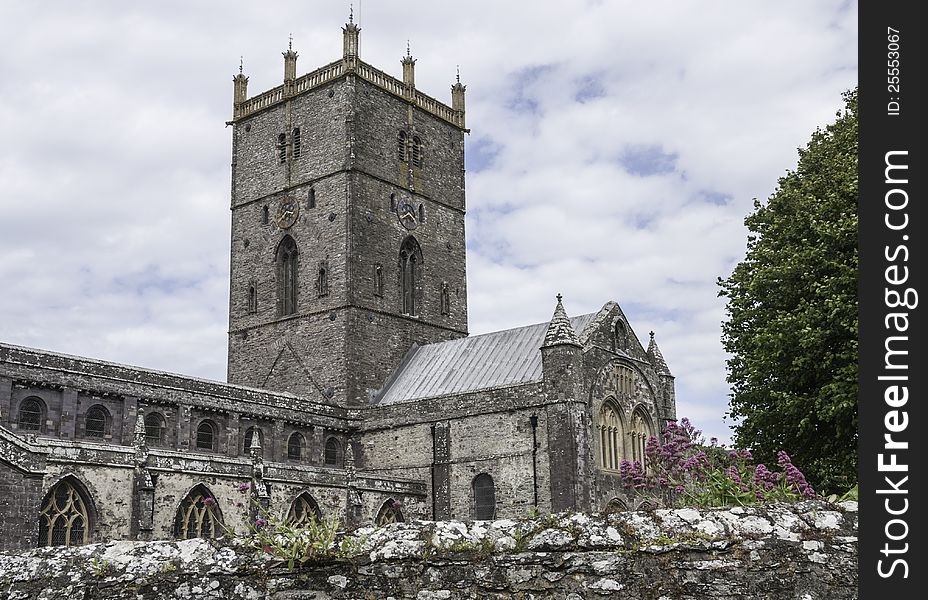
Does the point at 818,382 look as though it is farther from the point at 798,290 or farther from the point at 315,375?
the point at 315,375

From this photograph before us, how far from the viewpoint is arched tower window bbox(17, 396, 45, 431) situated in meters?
34.7

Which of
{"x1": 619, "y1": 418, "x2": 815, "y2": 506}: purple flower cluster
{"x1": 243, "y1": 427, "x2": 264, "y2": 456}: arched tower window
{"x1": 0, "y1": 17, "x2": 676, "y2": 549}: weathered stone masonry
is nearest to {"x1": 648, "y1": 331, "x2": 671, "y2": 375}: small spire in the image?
{"x1": 0, "y1": 17, "x2": 676, "y2": 549}: weathered stone masonry

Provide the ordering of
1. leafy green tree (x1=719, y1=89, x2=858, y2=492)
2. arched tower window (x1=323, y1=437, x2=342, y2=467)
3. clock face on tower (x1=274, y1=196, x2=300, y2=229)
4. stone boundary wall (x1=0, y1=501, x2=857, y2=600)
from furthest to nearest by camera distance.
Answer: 1. clock face on tower (x1=274, y1=196, x2=300, y2=229)
2. arched tower window (x1=323, y1=437, x2=342, y2=467)
3. leafy green tree (x1=719, y1=89, x2=858, y2=492)
4. stone boundary wall (x1=0, y1=501, x2=857, y2=600)

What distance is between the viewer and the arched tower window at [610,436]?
40.6 metres

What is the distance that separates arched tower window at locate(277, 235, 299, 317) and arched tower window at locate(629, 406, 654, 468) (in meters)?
18.4

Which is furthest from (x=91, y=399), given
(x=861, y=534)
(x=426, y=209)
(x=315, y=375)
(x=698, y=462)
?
(x=861, y=534)

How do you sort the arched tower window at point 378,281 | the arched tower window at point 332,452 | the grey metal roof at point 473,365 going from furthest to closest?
1. the arched tower window at point 378,281
2. the arched tower window at point 332,452
3. the grey metal roof at point 473,365

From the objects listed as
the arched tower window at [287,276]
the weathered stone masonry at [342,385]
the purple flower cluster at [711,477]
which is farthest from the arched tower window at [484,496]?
the purple flower cluster at [711,477]

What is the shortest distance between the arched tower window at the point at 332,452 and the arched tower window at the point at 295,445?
1.32 metres

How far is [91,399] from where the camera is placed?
36562 mm

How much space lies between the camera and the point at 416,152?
53781mm

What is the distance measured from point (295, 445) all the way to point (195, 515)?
10.3 meters

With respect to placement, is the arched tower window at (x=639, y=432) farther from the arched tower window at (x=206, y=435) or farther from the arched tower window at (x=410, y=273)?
the arched tower window at (x=206, y=435)

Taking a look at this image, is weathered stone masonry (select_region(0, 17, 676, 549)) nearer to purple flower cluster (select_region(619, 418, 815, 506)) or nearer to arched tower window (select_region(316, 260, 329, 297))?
arched tower window (select_region(316, 260, 329, 297))
